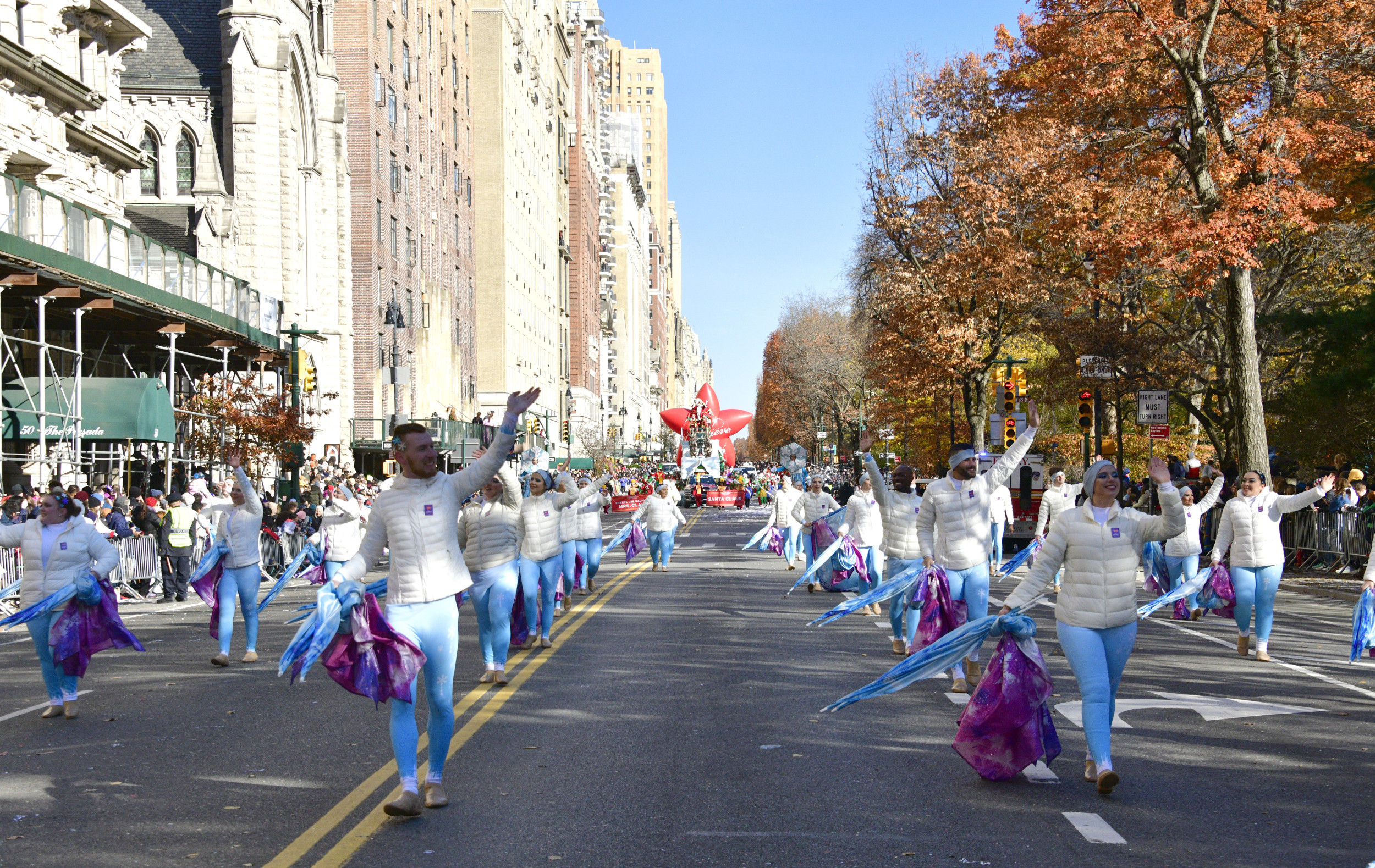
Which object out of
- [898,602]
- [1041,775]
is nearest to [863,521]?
[898,602]

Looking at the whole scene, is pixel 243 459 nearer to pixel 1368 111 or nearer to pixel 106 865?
pixel 1368 111

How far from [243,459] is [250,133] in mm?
16862

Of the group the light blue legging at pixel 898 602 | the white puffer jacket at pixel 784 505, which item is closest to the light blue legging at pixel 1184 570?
the light blue legging at pixel 898 602

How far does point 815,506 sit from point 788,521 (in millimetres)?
5719

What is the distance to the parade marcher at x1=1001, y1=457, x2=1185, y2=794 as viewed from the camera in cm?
725

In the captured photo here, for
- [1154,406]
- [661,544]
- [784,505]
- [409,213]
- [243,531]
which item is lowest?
[661,544]

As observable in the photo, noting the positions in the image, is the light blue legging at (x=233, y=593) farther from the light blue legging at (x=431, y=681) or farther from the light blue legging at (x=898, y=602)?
the light blue legging at (x=431, y=681)

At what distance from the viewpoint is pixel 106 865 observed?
592 cm

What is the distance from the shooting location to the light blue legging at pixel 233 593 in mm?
12773

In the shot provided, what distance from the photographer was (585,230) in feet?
393

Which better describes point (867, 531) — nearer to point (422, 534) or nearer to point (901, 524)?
point (901, 524)

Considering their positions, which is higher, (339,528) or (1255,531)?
(339,528)

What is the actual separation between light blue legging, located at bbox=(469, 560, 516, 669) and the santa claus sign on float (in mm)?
67098

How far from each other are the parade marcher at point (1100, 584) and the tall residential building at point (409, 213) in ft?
135
